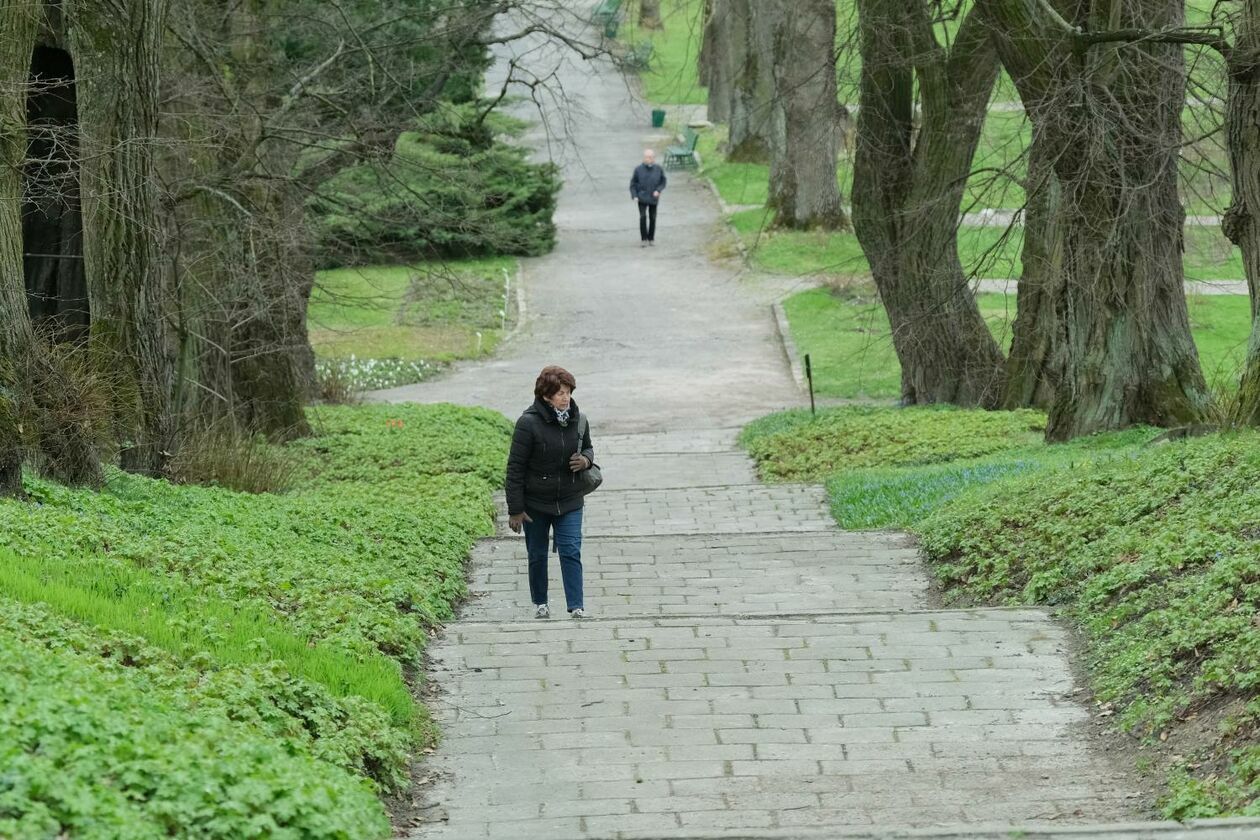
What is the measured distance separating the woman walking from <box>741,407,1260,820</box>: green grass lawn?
266 centimetres

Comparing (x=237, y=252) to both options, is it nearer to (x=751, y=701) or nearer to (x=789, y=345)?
(x=751, y=701)

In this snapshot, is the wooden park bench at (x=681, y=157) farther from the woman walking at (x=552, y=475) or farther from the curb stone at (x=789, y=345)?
the woman walking at (x=552, y=475)

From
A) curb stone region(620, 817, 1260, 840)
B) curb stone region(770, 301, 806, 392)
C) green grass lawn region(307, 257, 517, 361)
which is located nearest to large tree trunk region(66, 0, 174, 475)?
curb stone region(620, 817, 1260, 840)

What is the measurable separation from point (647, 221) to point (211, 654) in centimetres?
3242

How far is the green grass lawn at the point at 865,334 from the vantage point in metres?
26.9

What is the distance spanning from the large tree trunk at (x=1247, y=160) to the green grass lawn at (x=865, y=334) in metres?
12.4

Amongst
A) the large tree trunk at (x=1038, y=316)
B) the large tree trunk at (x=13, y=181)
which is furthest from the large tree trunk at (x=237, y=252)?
the large tree trunk at (x=1038, y=316)

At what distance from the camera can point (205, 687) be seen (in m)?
7.04

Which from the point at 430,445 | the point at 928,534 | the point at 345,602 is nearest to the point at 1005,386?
the point at 430,445

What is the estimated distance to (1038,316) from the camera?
1984 cm

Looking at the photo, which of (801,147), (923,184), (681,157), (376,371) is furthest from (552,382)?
(681,157)

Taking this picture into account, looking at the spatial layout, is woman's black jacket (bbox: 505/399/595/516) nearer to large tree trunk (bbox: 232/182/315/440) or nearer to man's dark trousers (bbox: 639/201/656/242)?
large tree trunk (bbox: 232/182/315/440)

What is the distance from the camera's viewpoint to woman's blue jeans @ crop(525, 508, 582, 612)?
419 inches

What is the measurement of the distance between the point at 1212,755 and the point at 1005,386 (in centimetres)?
1389
